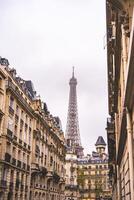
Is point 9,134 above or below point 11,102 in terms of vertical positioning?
below

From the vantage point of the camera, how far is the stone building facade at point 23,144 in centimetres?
4288

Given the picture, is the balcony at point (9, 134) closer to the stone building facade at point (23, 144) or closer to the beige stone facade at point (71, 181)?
the stone building facade at point (23, 144)

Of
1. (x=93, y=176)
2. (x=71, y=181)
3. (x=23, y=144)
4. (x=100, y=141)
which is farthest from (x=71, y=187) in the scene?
(x=23, y=144)

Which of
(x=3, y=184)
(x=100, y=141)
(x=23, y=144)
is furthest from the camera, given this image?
(x=100, y=141)

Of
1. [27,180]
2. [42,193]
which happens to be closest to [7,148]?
[27,180]

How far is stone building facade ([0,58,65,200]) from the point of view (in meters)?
42.9

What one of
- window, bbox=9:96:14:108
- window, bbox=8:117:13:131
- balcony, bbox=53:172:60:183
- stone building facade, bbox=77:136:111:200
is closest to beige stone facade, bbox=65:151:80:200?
stone building facade, bbox=77:136:111:200

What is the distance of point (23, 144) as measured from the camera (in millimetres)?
51812

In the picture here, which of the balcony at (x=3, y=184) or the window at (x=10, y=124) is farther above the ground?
the window at (x=10, y=124)

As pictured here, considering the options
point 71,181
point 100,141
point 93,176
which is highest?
point 100,141

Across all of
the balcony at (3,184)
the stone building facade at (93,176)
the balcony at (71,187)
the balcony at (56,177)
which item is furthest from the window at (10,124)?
the stone building facade at (93,176)

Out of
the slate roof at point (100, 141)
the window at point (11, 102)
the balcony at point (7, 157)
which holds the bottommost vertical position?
the balcony at point (7, 157)

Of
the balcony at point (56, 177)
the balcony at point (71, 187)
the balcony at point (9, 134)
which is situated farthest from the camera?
the balcony at point (71, 187)

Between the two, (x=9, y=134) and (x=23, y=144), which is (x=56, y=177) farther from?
(x=9, y=134)
